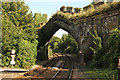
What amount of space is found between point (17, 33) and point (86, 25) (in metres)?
10.2

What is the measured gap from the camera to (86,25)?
1911 centimetres

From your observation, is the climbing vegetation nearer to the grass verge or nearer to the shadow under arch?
the grass verge

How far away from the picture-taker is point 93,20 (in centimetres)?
1816

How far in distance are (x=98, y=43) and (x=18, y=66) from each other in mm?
10934

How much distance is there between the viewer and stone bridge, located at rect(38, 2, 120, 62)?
15.8m

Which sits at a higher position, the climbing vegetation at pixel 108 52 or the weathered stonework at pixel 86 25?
the weathered stonework at pixel 86 25

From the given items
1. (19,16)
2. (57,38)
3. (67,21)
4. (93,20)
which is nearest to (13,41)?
(19,16)

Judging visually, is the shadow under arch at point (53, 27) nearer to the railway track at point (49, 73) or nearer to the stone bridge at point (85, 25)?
the stone bridge at point (85, 25)

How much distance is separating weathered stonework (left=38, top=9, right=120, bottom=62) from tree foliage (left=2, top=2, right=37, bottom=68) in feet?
18.4

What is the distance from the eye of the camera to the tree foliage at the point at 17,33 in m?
15.8

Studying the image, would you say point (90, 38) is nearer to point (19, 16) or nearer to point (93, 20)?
point (93, 20)

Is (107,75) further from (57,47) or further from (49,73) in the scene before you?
(57,47)

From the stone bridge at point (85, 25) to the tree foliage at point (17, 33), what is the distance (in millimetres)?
5648

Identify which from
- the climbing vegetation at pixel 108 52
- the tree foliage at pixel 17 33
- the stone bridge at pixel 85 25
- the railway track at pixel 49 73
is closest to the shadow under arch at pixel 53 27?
the stone bridge at pixel 85 25
